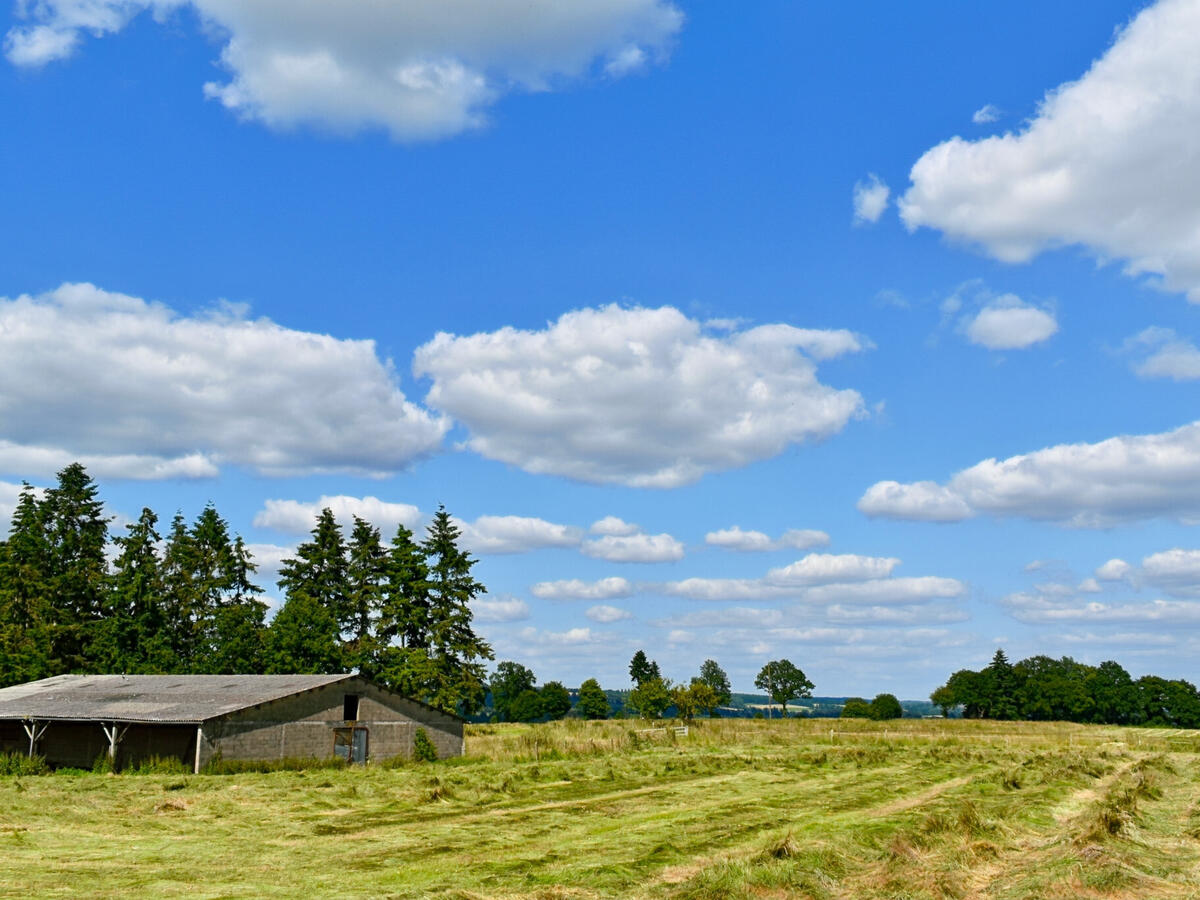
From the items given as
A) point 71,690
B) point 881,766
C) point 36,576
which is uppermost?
point 36,576

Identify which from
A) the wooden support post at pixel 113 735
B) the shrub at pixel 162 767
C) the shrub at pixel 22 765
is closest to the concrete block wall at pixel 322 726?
the shrub at pixel 162 767

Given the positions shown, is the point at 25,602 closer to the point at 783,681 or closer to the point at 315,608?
the point at 315,608

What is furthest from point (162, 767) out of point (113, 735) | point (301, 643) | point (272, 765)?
point (301, 643)

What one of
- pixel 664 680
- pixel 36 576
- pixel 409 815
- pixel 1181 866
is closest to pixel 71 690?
pixel 36 576

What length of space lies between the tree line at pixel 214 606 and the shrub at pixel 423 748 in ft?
79.2

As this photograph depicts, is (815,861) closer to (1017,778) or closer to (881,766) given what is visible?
(1017,778)

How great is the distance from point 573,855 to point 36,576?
69.6m

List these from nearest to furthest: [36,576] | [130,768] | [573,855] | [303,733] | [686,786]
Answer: [573,855] < [686,786] < [130,768] < [303,733] < [36,576]

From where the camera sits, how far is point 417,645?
7888cm

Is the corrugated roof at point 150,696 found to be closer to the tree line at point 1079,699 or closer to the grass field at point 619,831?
the grass field at point 619,831

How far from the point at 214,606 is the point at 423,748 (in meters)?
38.4

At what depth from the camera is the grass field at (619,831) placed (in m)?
17.5

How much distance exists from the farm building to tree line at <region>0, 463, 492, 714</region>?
1993cm

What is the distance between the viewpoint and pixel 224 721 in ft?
136
